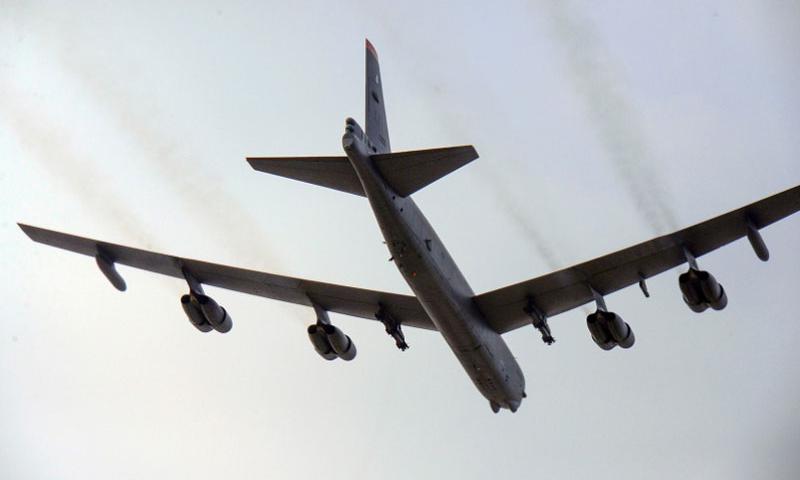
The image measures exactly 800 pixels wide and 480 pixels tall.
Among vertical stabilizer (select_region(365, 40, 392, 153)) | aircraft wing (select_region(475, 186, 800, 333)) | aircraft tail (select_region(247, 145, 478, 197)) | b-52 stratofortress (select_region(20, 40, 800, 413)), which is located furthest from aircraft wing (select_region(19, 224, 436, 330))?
aircraft tail (select_region(247, 145, 478, 197))

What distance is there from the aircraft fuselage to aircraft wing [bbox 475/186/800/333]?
2.32 ft

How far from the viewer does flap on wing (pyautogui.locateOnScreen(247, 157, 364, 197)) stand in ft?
54.6

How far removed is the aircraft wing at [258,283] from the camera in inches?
814

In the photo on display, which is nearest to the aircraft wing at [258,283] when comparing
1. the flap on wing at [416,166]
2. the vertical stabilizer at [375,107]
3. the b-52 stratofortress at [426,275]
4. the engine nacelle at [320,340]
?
the b-52 stratofortress at [426,275]

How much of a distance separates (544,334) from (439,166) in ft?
22.9

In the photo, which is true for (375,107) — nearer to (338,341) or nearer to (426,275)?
(426,275)

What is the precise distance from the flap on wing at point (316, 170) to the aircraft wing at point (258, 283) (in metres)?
4.62

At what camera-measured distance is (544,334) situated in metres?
21.4

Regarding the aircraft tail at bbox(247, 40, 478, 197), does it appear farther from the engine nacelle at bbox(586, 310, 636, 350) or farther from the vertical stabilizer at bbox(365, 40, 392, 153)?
the engine nacelle at bbox(586, 310, 636, 350)

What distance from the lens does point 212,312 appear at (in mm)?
21406

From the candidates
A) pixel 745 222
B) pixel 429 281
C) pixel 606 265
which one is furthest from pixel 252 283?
pixel 745 222

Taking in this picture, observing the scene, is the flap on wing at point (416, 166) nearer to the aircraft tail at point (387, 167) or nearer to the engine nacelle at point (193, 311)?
the aircraft tail at point (387, 167)

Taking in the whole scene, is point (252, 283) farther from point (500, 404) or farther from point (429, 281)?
point (500, 404)

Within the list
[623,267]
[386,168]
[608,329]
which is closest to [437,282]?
[386,168]
